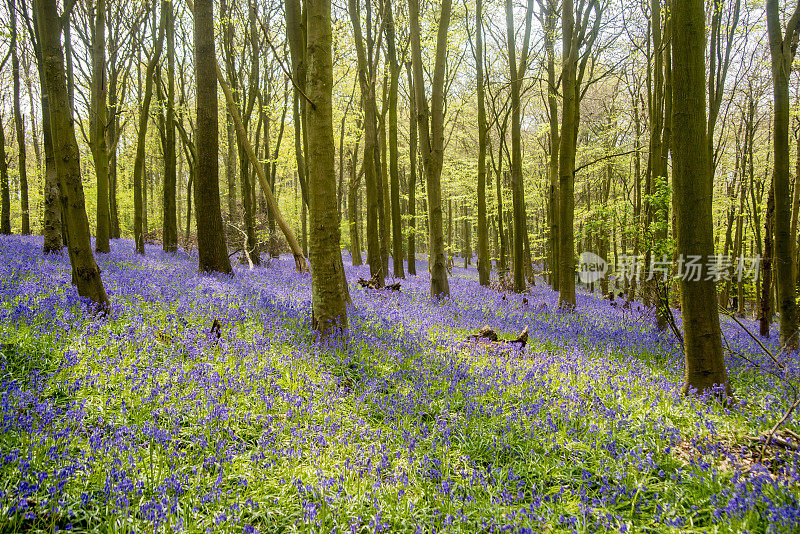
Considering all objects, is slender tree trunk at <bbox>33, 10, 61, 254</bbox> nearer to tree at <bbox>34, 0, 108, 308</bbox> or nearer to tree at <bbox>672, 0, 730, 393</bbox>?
tree at <bbox>34, 0, 108, 308</bbox>

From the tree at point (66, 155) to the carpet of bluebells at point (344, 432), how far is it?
0.35 m

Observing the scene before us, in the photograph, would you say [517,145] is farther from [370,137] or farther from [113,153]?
[113,153]

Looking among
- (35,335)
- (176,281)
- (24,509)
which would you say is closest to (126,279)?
(176,281)

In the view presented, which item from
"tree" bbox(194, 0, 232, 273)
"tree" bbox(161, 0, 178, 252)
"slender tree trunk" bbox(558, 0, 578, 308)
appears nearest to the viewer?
"tree" bbox(194, 0, 232, 273)

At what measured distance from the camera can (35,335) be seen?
4.03 m

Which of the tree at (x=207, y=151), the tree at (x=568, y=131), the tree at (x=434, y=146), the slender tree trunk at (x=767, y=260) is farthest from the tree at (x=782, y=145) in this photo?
the tree at (x=207, y=151)

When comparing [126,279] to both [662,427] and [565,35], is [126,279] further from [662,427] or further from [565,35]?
[565,35]

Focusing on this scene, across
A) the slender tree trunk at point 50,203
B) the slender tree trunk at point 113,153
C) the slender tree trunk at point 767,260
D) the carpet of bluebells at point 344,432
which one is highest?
the slender tree trunk at point 113,153

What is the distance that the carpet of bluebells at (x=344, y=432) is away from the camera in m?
2.55

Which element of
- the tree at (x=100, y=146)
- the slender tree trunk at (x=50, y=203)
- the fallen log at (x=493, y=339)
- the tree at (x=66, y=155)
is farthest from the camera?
the tree at (x=100, y=146)

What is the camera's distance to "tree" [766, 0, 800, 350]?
697cm

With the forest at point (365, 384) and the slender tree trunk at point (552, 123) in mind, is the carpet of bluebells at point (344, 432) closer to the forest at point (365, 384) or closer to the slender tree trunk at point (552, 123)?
the forest at point (365, 384)

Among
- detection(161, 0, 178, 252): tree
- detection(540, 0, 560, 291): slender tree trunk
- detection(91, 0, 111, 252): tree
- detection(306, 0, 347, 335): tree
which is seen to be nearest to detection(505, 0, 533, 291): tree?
detection(540, 0, 560, 291): slender tree trunk

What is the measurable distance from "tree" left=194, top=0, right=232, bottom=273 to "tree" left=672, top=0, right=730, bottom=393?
835 centimetres
